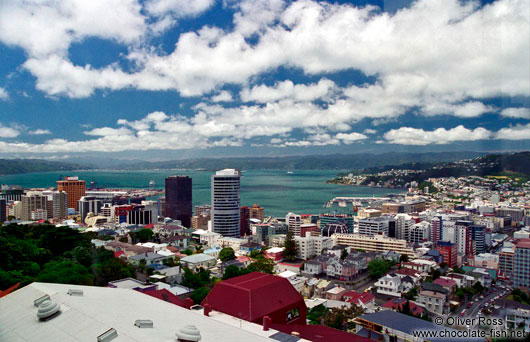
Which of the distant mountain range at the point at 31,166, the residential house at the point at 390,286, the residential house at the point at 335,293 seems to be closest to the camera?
the residential house at the point at 335,293

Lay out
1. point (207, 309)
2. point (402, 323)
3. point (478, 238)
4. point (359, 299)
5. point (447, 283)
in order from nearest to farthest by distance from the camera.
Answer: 1. point (207, 309)
2. point (402, 323)
3. point (359, 299)
4. point (447, 283)
5. point (478, 238)

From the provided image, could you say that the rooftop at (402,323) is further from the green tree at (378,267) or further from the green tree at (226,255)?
the green tree at (226,255)

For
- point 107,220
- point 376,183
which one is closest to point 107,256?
point 107,220

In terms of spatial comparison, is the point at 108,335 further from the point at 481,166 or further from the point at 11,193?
the point at 11,193

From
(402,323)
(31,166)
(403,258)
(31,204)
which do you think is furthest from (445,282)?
(31,166)

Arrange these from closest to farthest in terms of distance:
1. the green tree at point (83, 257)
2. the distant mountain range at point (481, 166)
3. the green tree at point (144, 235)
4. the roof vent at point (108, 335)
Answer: the roof vent at point (108, 335), the green tree at point (83, 257), the distant mountain range at point (481, 166), the green tree at point (144, 235)

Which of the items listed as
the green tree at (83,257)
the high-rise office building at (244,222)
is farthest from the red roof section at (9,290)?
the high-rise office building at (244,222)

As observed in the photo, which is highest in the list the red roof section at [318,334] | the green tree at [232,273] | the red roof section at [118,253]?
the red roof section at [318,334]
